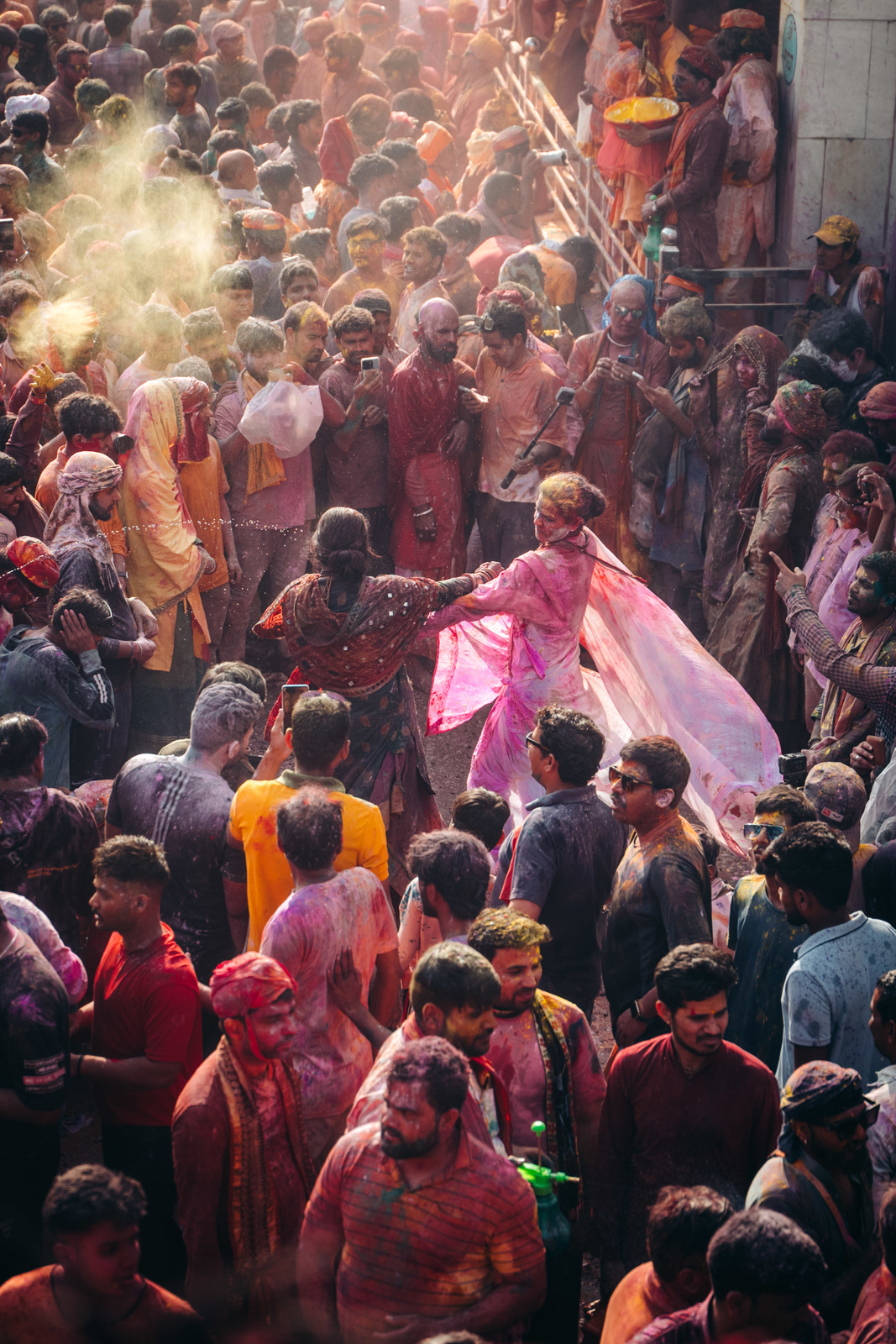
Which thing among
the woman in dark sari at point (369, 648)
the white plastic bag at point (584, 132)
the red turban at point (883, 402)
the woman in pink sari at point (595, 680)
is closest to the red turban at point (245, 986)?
the woman in dark sari at point (369, 648)

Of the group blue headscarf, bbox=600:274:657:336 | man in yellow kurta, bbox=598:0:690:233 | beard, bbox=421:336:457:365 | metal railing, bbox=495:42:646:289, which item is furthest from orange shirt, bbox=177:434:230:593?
man in yellow kurta, bbox=598:0:690:233

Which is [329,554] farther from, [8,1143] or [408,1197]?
[408,1197]

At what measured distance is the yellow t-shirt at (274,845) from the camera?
4383 millimetres

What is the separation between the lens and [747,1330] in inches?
103

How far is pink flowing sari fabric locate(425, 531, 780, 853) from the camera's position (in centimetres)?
611

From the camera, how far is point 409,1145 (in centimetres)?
286

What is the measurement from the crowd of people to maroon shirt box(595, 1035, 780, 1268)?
11 mm

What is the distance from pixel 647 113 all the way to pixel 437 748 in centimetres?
543

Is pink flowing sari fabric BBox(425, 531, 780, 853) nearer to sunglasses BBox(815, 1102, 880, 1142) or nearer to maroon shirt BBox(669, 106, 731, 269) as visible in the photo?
sunglasses BBox(815, 1102, 880, 1142)

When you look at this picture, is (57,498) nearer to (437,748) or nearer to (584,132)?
(437,748)

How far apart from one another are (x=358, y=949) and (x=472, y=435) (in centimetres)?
491

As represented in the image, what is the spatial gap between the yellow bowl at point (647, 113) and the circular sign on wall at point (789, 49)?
84 centimetres

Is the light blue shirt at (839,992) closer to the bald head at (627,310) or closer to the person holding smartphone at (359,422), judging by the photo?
Result: the person holding smartphone at (359,422)

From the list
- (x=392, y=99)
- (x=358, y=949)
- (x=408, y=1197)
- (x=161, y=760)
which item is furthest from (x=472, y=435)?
(x=392, y=99)
